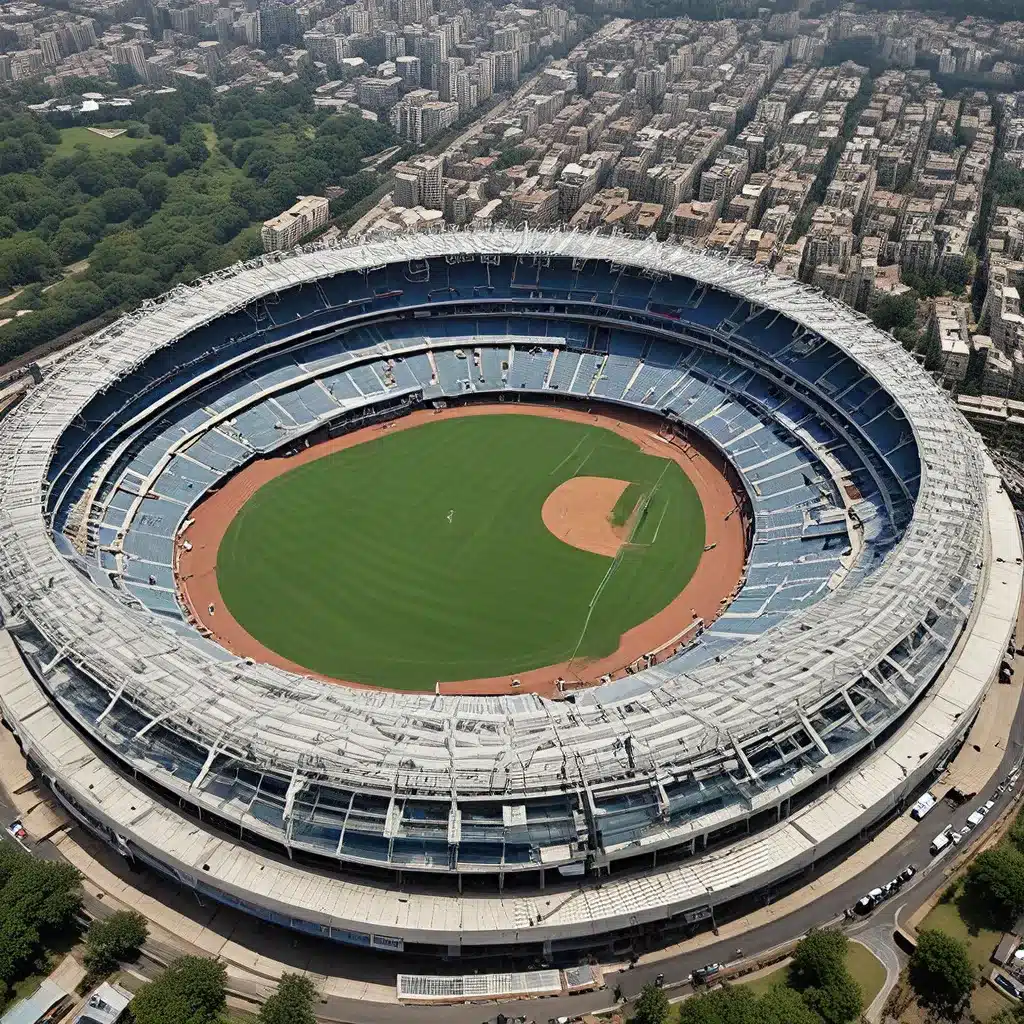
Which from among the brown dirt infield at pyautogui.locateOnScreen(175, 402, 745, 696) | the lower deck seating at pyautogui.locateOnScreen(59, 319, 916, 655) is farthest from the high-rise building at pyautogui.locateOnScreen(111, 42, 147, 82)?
the brown dirt infield at pyautogui.locateOnScreen(175, 402, 745, 696)

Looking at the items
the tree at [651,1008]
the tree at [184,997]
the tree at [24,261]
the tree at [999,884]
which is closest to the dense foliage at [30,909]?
the tree at [184,997]

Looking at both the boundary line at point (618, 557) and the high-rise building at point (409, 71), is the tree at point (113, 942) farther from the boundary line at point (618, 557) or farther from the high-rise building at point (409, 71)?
the high-rise building at point (409, 71)

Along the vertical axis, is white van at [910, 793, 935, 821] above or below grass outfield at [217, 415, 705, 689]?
below

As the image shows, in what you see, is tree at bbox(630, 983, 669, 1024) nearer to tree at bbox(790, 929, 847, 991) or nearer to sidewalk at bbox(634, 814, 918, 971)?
sidewalk at bbox(634, 814, 918, 971)

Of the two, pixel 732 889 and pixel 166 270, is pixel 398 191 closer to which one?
pixel 166 270

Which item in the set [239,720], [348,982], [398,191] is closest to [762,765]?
[348,982]
